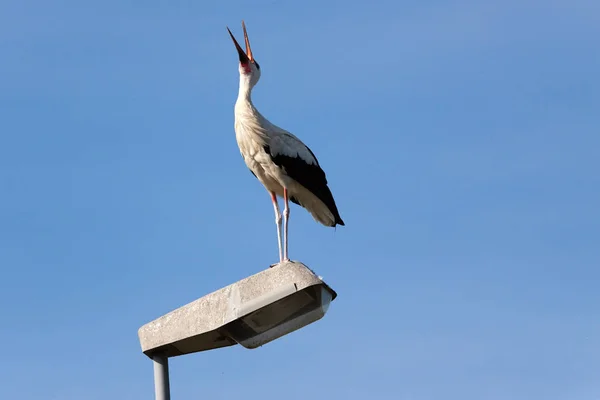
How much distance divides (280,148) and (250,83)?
33.3 inches

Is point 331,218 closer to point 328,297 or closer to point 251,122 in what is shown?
point 251,122

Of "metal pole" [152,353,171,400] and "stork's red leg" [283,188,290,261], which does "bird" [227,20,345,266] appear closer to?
"stork's red leg" [283,188,290,261]

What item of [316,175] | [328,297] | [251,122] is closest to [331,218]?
[316,175]

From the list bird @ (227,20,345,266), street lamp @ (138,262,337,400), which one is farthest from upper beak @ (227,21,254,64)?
street lamp @ (138,262,337,400)

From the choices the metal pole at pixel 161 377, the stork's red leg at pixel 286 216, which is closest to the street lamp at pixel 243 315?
the metal pole at pixel 161 377

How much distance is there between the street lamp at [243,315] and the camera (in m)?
5.65

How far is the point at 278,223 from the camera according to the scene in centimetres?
1110

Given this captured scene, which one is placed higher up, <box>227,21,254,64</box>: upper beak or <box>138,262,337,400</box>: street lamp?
<box>227,21,254,64</box>: upper beak

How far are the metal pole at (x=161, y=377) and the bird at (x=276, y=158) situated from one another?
4983 mm

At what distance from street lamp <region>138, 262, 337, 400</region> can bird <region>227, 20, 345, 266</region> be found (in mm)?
4974

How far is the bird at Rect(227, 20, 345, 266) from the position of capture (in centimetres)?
1118

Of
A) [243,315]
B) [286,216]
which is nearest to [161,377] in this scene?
[243,315]

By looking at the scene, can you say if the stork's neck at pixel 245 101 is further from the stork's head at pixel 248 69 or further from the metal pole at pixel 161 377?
the metal pole at pixel 161 377

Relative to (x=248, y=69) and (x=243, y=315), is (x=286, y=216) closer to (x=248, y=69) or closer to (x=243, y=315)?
(x=248, y=69)
